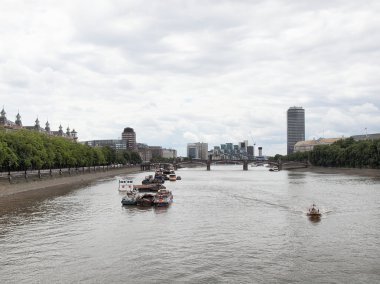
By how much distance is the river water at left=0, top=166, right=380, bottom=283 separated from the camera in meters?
34.8

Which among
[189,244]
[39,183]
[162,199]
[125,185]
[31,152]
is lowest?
[189,244]

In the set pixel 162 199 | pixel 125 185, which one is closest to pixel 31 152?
pixel 125 185

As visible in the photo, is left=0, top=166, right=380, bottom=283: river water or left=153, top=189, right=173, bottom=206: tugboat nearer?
left=0, top=166, right=380, bottom=283: river water

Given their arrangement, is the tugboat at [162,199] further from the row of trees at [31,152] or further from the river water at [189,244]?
the row of trees at [31,152]

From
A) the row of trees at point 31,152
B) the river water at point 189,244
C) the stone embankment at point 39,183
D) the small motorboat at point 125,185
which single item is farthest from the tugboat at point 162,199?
the row of trees at point 31,152

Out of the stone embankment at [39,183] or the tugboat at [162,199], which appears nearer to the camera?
the tugboat at [162,199]

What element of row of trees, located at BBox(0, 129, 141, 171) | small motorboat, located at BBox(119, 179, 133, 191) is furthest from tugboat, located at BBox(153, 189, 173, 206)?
row of trees, located at BBox(0, 129, 141, 171)

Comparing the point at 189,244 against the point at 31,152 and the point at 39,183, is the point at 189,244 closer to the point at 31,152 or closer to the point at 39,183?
the point at 39,183

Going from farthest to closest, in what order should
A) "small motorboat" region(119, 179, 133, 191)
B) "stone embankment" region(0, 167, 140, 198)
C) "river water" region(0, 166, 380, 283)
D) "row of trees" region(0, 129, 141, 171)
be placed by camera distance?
"row of trees" region(0, 129, 141, 171), "small motorboat" region(119, 179, 133, 191), "stone embankment" region(0, 167, 140, 198), "river water" region(0, 166, 380, 283)

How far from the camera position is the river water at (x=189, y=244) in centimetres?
3484

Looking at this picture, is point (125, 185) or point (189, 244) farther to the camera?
point (125, 185)

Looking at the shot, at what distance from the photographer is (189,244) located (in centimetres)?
4491

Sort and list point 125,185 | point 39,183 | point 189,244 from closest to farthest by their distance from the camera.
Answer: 1. point 189,244
2. point 125,185
3. point 39,183

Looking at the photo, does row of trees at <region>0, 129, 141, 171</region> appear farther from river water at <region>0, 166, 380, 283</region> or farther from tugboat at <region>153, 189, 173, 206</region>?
tugboat at <region>153, 189, 173, 206</region>
